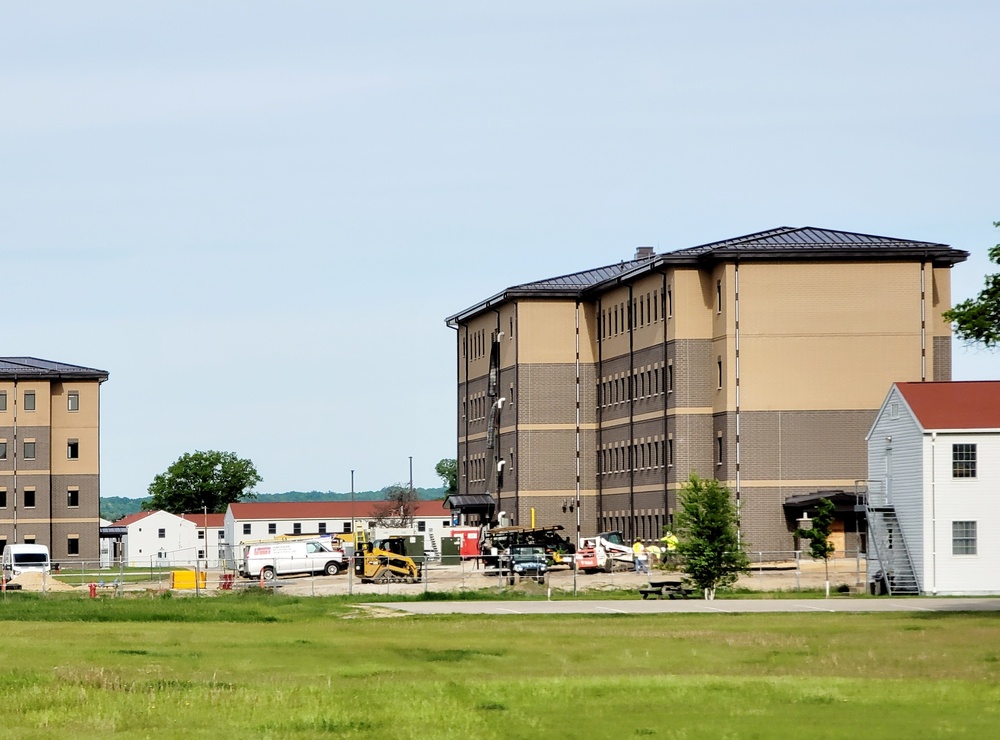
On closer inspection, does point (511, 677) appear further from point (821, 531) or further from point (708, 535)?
point (821, 531)

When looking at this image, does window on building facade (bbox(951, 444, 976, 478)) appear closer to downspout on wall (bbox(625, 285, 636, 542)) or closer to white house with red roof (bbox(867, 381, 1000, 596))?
white house with red roof (bbox(867, 381, 1000, 596))

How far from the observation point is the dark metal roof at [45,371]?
465ft

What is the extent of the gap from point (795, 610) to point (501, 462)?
237 feet

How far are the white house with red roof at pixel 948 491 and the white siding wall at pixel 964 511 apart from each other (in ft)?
0.13

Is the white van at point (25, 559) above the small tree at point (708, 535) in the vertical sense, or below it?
below

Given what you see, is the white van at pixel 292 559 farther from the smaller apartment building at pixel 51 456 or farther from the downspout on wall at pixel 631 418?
the smaller apartment building at pixel 51 456

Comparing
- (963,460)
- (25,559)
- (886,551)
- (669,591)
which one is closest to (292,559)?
A: (25,559)

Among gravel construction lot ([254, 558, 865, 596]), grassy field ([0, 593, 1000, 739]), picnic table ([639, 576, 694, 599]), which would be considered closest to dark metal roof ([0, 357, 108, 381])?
gravel construction lot ([254, 558, 865, 596])

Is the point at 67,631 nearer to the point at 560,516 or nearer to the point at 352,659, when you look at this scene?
the point at 352,659

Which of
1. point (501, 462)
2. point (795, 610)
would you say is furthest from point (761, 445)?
point (795, 610)

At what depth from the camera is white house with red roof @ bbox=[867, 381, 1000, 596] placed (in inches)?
2714

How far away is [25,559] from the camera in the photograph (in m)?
106

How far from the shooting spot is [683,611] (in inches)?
2162

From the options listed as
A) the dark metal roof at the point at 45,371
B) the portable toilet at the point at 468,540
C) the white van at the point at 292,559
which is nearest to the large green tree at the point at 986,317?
the white van at the point at 292,559
